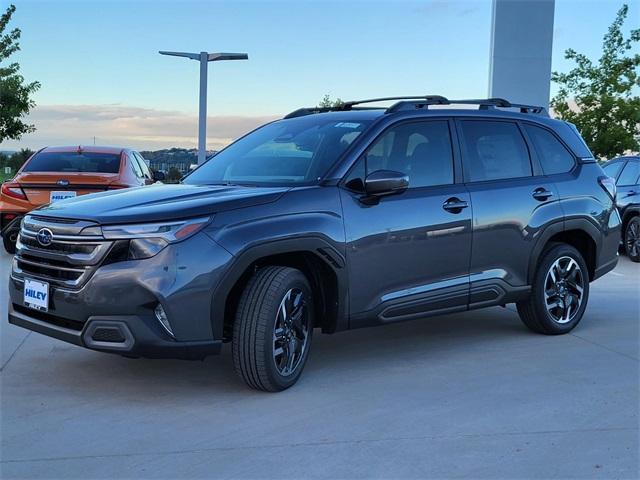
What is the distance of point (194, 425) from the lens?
13.2 feet

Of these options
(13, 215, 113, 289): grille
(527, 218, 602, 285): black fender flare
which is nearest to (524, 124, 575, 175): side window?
(527, 218, 602, 285): black fender flare

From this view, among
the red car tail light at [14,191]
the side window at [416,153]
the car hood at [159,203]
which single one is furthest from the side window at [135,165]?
the side window at [416,153]

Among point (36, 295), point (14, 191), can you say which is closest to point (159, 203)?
point (36, 295)

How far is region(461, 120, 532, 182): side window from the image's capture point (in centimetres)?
562

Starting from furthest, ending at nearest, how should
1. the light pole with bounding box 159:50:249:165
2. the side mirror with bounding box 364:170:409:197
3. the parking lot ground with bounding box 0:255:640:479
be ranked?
1. the light pole with bounding box 159:50:249:165
2. the side mirror with bounding box 364:170:409:197
3. the parking lot ground with bounding box 0:255:640:479

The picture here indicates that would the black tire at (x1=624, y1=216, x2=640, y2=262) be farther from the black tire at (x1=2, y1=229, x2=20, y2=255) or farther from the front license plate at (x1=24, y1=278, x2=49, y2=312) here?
the front license plate at (x1=24, y1=278, x2=49, y2=312)

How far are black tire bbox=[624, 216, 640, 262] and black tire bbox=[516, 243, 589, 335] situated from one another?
214 inches

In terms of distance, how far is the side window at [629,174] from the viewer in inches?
452

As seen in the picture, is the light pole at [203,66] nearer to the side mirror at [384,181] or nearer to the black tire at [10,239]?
the black tire at [10,239]

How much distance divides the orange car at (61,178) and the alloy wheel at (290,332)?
5641 millimetres

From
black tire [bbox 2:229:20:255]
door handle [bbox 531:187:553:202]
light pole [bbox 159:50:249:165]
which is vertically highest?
light pole [bbox 159:50:249:165]

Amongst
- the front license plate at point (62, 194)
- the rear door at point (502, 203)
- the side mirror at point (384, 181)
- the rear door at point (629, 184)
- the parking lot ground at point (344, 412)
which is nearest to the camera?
the parking lot ground at point (344, 412)

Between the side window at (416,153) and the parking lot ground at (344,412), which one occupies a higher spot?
the side window at (416,153)

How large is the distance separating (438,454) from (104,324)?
1924mm
